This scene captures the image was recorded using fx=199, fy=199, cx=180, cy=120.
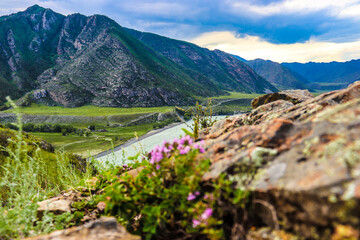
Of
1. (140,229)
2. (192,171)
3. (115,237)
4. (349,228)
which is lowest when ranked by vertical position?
(140,229)

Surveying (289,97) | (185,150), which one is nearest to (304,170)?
(185,150)

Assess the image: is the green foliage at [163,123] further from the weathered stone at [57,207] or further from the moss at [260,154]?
the moss at [260,154]

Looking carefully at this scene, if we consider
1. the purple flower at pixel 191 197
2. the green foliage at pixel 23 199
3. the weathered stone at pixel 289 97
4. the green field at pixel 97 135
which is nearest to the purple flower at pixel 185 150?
the purple flower at pixel 191 197

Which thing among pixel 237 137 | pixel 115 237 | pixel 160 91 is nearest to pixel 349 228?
pixel 237 137

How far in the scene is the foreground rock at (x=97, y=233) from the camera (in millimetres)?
2518

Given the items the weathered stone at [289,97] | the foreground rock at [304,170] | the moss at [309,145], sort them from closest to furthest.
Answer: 1. the foreground rock at [304,170]
2. the moss at [309,145]
3. the weathered stone at [289,97]

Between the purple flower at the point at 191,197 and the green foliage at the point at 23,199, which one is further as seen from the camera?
the green foliage at the point at 23,199

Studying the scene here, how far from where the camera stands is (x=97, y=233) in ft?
8.46

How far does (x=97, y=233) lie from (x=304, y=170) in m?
2.61

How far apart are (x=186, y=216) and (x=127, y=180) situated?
106 cm

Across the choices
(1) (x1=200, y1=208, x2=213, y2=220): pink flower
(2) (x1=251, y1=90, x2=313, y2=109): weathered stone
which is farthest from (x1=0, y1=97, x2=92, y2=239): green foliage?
(2) (x1=251, y1=90, x2=313, y2=109): weathered stone

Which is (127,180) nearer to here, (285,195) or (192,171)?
(192,171)

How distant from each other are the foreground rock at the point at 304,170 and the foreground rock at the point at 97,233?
1360 mm

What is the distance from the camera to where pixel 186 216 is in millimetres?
2680
